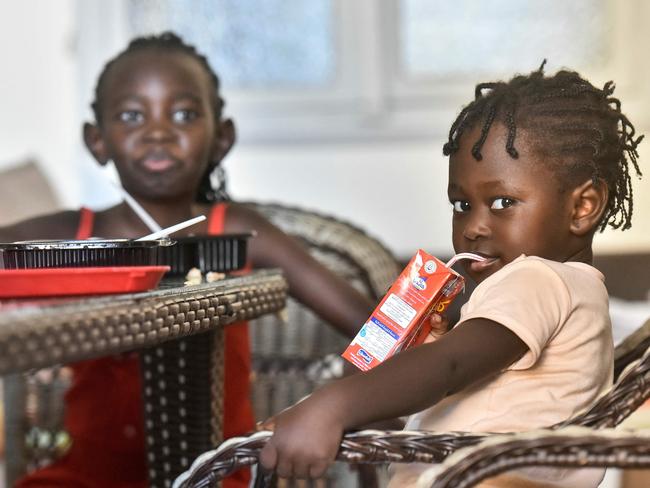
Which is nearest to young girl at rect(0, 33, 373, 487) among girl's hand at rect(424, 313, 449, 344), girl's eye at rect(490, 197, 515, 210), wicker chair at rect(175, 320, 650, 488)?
girl's hand at rect(424, 313, 449, 344)

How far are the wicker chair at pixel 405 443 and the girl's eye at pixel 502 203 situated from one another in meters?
0.23

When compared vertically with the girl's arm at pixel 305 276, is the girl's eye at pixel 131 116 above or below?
above

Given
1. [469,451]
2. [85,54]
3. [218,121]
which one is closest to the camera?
[469,451]

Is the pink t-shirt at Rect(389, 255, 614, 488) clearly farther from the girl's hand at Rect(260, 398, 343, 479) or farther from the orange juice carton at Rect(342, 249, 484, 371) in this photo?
the girl's hand at Rect(260, 398, 343, 479)

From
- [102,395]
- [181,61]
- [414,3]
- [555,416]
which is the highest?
[414,3]

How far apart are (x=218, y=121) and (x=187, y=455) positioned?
68 cm

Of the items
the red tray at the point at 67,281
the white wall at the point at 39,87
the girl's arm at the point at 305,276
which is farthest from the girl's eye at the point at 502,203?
the white wall at the point at 39,87

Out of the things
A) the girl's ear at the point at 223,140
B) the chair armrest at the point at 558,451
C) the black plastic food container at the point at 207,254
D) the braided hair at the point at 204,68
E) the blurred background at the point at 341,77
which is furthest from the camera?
the blurred background at the point at 341,77

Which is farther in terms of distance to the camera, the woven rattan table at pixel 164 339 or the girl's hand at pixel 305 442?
the girl's hand at pixel 305 442

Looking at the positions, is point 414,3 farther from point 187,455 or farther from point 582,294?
point 582,294

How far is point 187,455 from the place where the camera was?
5.11 feet

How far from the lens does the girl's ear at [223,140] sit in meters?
1.96

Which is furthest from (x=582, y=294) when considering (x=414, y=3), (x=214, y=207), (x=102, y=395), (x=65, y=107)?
(x=65, y=107)

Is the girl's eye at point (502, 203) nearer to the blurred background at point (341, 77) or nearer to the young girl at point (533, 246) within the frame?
the young girl at point (533, 246)
